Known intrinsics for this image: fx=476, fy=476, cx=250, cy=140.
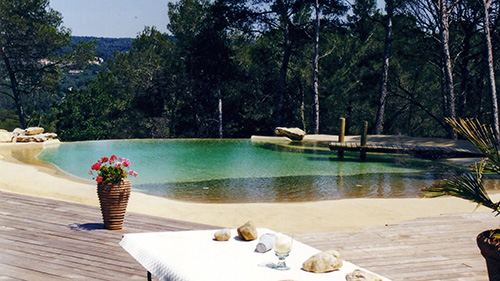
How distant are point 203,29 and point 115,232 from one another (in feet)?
74.8

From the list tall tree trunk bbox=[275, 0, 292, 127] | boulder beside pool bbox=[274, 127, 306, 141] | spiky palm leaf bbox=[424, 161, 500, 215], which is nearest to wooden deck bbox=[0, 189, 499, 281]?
spiky palm leaf bbox=[424, 161, 500, 215]

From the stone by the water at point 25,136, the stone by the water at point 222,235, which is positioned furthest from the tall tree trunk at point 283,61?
the stone by the water at point 222,235

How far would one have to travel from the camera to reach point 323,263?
2.66m

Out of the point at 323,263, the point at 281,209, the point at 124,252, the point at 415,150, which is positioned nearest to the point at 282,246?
the point at 323,263

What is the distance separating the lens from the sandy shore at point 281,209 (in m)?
7.41

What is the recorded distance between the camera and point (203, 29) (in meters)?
26.9

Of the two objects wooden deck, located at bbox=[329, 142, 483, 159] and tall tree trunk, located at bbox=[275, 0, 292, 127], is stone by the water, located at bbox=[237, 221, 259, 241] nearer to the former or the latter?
wooden deck, located at bbox=[329, 142, 483, 159]

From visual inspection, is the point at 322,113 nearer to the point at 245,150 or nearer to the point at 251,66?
the point at 251,66

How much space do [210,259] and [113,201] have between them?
8.91 feet

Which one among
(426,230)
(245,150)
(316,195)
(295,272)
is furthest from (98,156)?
(295,272)

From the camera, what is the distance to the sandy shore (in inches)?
292

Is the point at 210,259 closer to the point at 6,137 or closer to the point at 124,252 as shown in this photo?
the point at 124,252

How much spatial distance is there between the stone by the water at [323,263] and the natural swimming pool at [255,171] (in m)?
7.10

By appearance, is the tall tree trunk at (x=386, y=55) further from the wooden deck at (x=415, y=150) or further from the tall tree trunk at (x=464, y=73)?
the wooden deck at (x=415, y=150)
